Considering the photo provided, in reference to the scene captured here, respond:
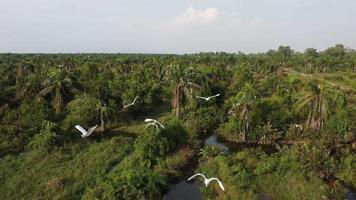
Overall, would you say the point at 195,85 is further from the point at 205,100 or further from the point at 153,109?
the point at 153,109

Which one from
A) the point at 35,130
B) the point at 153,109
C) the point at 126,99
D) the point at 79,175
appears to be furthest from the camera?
the point at 153,109

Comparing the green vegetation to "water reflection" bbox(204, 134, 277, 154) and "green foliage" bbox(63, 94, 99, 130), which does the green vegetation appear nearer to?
"green foliage" bbox(63, 94, 99, 130)

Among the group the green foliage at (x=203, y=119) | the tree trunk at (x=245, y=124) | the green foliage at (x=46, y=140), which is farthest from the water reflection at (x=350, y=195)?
the green foliage at (x=46, y=140)

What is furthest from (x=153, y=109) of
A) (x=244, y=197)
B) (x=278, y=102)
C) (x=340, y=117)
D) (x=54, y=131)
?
(x=244, y=197)

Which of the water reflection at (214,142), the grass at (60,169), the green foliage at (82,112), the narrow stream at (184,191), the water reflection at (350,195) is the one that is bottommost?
the water reflection at (214,142)

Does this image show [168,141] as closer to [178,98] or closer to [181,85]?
[181,85]

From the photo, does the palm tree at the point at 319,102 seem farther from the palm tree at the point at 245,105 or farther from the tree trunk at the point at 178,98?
the tree trunk at the point at 178,98
